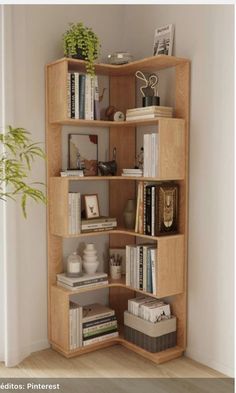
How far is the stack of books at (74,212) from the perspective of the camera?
2.94 metres

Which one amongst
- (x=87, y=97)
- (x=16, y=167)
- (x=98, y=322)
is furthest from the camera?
(x=98, y=322)

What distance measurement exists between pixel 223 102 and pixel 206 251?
0.88 meters

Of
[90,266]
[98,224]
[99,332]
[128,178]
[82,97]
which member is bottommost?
[99,332]

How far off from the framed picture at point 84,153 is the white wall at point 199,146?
0.22 m

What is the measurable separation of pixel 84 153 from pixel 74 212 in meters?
0.48

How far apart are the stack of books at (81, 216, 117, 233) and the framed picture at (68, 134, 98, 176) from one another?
1.09 ft

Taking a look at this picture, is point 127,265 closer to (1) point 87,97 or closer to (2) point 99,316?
(2) point 99,316

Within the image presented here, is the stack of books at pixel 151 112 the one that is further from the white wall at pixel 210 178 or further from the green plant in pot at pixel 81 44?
the green plant in pot at pixel 81 44

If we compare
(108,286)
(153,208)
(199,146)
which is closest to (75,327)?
(108,286)

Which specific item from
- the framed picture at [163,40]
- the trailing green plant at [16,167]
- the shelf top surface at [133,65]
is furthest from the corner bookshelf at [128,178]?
the trailing green plant at [16,167]

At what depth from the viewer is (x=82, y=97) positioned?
2.91 metres

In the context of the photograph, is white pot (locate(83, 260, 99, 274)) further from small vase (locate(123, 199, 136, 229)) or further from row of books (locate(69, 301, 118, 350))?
small vase (locate(123, 199, 136, 229))

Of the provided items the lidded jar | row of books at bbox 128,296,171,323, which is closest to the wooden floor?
row of books at bbox 128,296,171,323

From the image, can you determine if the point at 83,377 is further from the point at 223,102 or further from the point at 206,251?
the point at 223,102
